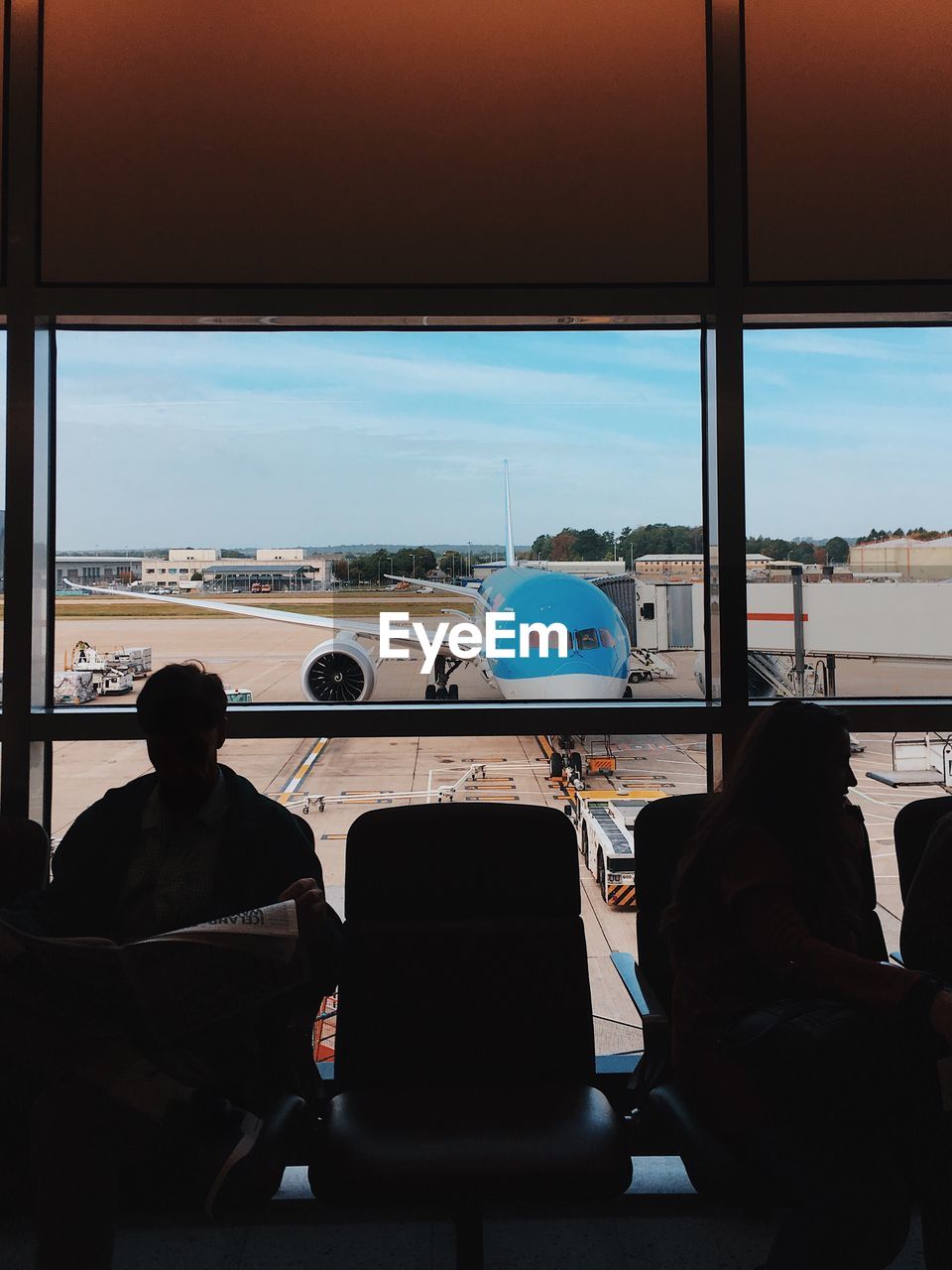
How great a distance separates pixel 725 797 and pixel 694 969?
0.31 meters

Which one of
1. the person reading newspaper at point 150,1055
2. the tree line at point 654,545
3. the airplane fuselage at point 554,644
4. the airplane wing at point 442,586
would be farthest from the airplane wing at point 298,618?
the person reading newspaper at point 150,1055

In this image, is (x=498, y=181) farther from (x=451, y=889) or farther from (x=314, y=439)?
(x=451, y=889)

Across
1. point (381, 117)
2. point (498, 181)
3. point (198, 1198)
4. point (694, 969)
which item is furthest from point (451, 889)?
point (381, 117)

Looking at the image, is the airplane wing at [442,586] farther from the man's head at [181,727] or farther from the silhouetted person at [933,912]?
the silhouetted person at [933,912]

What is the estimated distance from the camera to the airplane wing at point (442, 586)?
8.63 feet

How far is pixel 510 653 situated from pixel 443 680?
0.21 metres

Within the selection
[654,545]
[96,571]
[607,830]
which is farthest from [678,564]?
[96,571]

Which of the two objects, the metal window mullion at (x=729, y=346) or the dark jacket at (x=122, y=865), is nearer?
the dark jacket at (x=122, y=865)

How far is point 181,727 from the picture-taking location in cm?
168

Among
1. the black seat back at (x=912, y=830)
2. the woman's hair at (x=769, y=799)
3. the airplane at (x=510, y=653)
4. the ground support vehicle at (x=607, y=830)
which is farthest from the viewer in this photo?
the airplane at (x=510, y=653)

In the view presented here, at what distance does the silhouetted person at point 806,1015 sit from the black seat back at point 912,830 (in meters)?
0.31

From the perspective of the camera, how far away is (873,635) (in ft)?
8.88

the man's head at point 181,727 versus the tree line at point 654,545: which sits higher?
the tree line at point 654,545

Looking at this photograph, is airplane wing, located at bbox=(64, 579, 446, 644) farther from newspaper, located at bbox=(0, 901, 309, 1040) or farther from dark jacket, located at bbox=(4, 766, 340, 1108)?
newspaper, located at bbox=(0, 901, 309, 1040)
